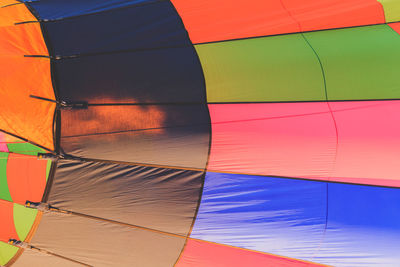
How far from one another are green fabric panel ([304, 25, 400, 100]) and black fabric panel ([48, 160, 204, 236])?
1.30 m

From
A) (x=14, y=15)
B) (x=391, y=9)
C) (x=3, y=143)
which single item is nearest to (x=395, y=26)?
(x=391, y=9)

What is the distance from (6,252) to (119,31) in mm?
2007

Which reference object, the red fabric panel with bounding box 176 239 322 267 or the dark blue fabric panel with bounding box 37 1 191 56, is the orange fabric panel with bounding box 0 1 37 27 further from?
the red fabric panel with bounding box 176 239 322 267

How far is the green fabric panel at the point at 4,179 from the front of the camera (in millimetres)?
2932

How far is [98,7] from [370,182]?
8.47ft

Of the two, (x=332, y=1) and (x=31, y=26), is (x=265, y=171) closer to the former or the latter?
(x=332, y=1)

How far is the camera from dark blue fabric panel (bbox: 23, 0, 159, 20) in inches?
112

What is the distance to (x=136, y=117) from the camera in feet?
8.42

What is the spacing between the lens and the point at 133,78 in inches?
103

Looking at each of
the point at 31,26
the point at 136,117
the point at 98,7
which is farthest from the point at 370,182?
the point at 31,26

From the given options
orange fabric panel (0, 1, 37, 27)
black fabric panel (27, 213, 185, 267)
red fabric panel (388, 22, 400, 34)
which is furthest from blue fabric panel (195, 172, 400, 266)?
orange fabric panel (0, 1, 37, 27)

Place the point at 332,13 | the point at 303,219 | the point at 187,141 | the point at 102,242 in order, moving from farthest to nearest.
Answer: the point at 332,13 < the point at 303,219 < the point at 102,242 < the point at 187,141

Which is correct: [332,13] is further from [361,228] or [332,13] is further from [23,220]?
[23,220]

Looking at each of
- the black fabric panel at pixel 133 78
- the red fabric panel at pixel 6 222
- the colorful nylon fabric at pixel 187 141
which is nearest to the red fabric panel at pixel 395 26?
the colorful nylon fabric at pixel 187 141
